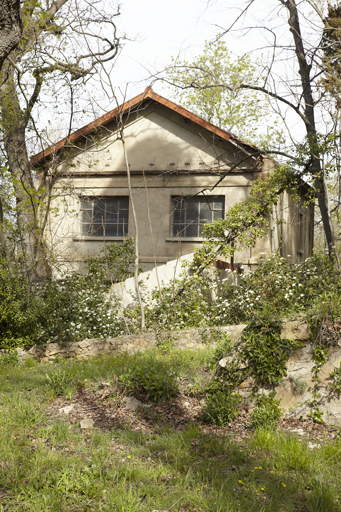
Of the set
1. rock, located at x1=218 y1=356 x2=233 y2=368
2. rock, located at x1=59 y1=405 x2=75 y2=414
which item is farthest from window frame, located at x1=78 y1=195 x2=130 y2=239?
rock, located at x1=59 y1=405 x2=75 y2=414

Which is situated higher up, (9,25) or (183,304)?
(9,25)

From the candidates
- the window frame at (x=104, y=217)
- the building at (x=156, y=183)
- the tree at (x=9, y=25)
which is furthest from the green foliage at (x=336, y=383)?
the window frame at (x=104, y=217)

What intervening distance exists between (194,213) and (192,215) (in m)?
0.10

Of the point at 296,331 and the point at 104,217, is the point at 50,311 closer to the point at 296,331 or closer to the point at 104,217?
the point at 104,217

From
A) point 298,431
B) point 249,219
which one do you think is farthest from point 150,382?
point 249,219

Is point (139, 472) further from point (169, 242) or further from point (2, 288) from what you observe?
point (169, 242)

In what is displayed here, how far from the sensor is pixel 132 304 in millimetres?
11836

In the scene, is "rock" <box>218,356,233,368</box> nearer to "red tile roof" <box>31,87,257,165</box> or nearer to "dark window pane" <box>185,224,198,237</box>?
"red tile roof" <box>31,87,257,165</box>

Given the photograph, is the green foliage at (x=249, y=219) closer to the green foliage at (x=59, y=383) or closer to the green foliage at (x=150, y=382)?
the green foliage at (x=150, y=382)

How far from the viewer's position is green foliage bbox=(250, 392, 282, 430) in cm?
556

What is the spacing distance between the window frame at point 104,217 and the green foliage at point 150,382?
10.1m

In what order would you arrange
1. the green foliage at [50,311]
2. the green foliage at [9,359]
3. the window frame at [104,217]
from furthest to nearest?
the window frame at [104,217] → the green foliage at [50,311] → the green foliage at [9,359]

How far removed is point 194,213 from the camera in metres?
16.0

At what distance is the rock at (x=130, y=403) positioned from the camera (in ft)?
19.7
